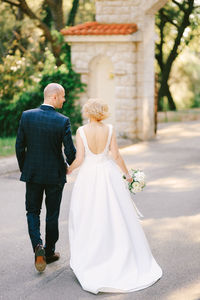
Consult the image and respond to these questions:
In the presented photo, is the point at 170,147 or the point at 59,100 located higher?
the point at 59,100

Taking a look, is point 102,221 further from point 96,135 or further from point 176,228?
point 176,228

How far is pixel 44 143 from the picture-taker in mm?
5098

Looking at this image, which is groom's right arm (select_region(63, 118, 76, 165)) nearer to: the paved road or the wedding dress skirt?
the wedding dress skirt

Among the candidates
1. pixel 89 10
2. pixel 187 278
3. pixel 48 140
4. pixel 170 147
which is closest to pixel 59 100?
pixel 48 140

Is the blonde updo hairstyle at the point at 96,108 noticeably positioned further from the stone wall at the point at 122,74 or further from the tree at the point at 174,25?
the tree at the point at 174,25

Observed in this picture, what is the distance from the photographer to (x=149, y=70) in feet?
50.0

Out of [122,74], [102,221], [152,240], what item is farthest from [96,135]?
[122,74]

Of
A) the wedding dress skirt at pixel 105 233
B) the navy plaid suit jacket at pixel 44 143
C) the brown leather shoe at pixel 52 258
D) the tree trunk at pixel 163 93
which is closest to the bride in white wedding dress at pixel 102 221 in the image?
the wedding dress skirt at pixel 105 233

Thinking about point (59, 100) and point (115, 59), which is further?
point (115, 59)

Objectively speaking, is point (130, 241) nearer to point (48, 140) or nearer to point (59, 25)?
point (48, 140)

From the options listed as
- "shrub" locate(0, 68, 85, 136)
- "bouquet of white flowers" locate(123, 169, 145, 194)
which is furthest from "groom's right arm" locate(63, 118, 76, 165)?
"shrub" locate(0, 68, 85, 136)

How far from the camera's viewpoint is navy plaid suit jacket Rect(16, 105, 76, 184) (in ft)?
16.6

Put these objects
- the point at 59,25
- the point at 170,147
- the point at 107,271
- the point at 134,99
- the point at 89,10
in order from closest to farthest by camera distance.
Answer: the point at 107,271 → the point at 170,147 → the point at 134,99 → the point at 59,25 → the point at 89,10

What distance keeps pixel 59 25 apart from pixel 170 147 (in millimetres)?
9954
